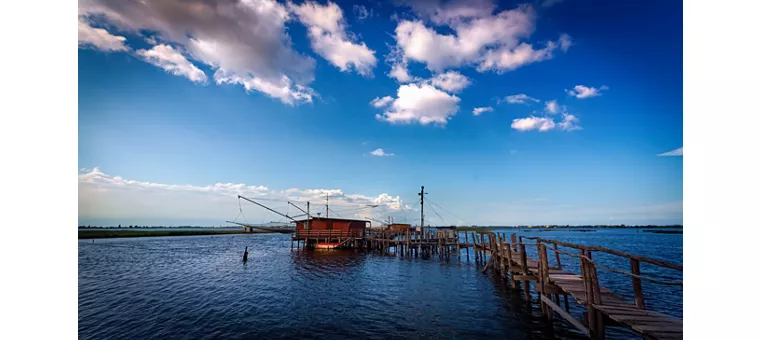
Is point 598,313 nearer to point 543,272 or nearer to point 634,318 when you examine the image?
point 634,318

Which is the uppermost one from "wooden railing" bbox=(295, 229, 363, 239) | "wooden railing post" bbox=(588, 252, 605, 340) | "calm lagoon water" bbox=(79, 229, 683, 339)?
"wooden railing post" bbox=(588, 252, 605, 340)

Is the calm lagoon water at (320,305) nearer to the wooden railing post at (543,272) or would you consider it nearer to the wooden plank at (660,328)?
the wooden railing post at (543,272)

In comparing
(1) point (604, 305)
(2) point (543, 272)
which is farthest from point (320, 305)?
(1) point (604, 305)

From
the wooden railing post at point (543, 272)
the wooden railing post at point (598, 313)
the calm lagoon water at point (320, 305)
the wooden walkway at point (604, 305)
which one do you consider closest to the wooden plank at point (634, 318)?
the wooden walkway at point (604, 305)

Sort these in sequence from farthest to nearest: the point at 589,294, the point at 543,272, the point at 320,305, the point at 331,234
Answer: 1. the point at 331,234
2. the point at 320,305
3. the point at 543,272
4. the point at 589,294

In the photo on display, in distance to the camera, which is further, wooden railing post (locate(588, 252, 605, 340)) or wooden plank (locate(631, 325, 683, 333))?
wooden railing post (locate(588, 252, 605, 340))

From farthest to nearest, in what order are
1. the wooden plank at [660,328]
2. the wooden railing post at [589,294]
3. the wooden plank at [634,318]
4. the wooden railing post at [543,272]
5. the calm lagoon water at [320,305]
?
the wooden railing post at [543,272], the calm lagoon water at [320,305], the wooden railing post at [589,294], the wooden plank at [634,318], the wooden plank at [660,328]

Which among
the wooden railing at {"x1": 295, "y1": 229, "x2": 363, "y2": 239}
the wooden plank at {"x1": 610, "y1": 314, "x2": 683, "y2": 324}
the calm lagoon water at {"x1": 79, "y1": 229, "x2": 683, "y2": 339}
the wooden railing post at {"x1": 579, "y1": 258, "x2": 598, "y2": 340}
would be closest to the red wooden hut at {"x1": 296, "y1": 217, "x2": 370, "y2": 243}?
the wooden railing at {"x1": 295, "y1": 229, "x2": 363, "y2": 239}

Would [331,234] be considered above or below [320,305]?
below

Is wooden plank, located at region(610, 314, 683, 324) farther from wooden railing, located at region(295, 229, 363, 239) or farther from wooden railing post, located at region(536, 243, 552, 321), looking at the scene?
wooden railing, located at region(295, 229, 363, 239)
